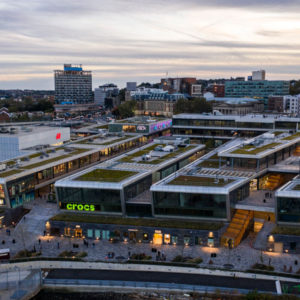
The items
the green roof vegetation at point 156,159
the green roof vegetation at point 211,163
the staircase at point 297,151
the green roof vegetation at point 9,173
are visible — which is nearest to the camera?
the green roof vegetation at point 9,173

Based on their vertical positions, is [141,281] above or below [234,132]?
below

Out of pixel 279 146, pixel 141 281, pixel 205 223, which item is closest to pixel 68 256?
Result: pixel 141 281

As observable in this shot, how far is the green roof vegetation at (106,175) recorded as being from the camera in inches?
2806

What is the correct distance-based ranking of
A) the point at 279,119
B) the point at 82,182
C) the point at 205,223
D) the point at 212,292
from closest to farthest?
the point at 212,292
the point at 205,223
the point at 82,182
the point at 279,119

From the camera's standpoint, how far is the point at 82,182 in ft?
228

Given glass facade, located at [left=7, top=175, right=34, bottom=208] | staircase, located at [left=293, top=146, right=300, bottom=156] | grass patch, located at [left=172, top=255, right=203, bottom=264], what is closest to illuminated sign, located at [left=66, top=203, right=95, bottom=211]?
glass facade, located at [left=7, top=175, right=34, bottom=208]

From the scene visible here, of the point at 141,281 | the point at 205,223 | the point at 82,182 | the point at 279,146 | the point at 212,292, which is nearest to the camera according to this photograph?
the point at 212,292

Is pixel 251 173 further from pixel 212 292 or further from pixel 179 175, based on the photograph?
pixel 212 292

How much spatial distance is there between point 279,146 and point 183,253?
136 feet

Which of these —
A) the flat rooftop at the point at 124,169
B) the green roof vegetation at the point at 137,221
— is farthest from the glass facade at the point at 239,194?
the flat rooftop at the point at 124,169

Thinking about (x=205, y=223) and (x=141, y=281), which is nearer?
(x=141, y=281)

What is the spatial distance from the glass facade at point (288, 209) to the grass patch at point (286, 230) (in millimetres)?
1217

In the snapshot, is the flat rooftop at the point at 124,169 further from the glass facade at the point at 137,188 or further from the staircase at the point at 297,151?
the staircase at the point at 297,151

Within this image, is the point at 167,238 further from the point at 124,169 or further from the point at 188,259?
the point at 124,169
